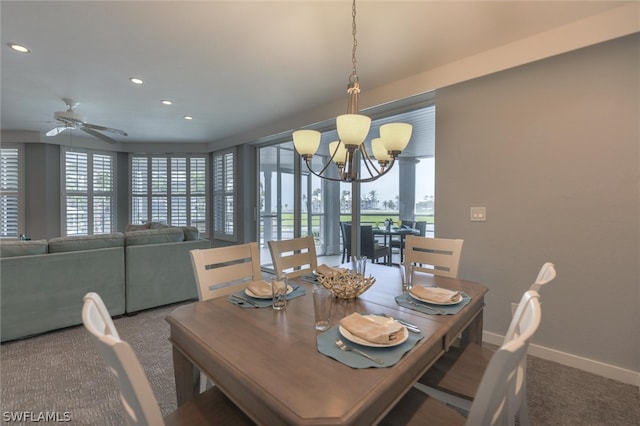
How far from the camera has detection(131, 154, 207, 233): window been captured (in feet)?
21.0

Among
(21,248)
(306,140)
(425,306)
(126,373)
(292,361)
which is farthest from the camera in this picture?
(21,248)

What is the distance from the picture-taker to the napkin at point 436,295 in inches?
55.7

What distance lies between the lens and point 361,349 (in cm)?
99

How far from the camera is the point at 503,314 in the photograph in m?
2.54

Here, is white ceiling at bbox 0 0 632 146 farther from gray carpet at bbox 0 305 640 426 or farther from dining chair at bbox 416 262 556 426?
gray carpet at bbox 0 305 640 426

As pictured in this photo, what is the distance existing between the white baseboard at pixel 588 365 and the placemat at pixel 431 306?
1.48 m

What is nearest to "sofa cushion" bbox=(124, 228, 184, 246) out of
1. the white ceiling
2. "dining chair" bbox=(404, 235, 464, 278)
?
the white ceiling

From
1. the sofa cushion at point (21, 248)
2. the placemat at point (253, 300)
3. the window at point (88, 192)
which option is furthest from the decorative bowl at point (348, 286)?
the window at point (88, 192)

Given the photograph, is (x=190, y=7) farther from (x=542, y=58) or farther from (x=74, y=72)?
(x=542, y=58)

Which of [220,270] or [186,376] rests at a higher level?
[220,270]

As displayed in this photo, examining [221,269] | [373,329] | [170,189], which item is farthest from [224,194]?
[373,329]

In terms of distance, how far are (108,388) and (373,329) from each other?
6.39 feet

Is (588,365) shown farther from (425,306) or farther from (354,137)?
(354,137)

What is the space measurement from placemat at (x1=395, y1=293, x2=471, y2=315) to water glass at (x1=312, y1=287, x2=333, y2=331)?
17.4 inches
